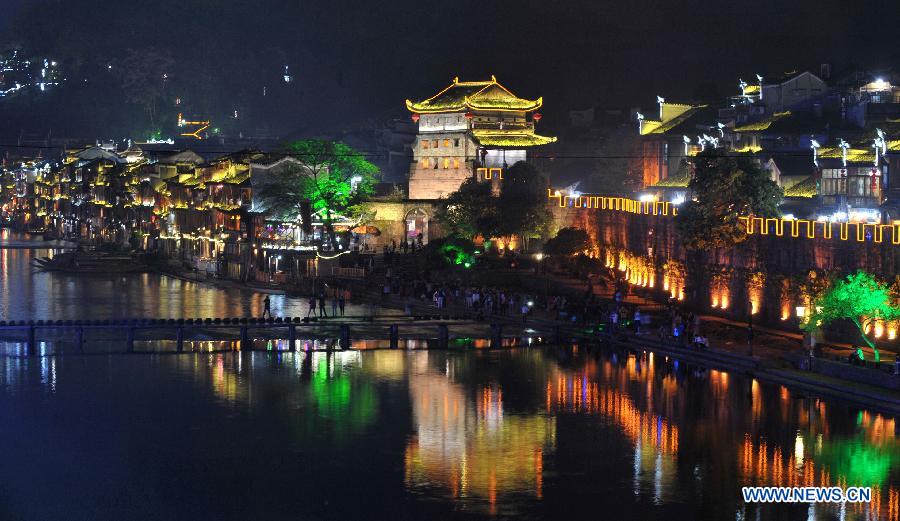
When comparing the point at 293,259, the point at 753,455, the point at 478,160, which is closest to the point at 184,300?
the point at 293,259

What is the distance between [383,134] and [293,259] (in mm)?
49837

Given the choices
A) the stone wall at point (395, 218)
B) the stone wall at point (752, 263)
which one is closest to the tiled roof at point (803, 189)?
the stone wall at point (752, 263)

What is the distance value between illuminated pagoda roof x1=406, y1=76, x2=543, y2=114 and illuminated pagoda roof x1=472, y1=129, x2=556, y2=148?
1739 mm

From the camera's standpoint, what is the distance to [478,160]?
87875mm

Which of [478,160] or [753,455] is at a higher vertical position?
[478,160]

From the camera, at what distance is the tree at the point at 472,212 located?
72.1 meters

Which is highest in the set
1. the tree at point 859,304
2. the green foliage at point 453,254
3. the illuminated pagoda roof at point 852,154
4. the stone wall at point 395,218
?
the illuminated pagoda roof at point 852,154

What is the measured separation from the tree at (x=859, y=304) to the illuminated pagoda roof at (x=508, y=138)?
47406 mm

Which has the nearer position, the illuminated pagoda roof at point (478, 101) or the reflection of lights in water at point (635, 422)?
the reflection of lights in water at point (635, 422)

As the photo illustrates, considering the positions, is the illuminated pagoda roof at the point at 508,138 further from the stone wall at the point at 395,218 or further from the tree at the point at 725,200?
the tree at the point at 725,200

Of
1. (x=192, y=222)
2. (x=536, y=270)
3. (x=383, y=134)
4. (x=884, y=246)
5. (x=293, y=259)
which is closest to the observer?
(x=884, y=246)

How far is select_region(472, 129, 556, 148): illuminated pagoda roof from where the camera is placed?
8812 cm

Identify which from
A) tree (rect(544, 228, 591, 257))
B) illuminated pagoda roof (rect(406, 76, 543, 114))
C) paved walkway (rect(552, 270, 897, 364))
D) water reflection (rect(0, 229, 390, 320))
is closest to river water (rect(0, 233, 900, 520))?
paved walkway (rect(552, 270, 897, 364))

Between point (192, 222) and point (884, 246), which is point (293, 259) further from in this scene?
point (884, 246)
